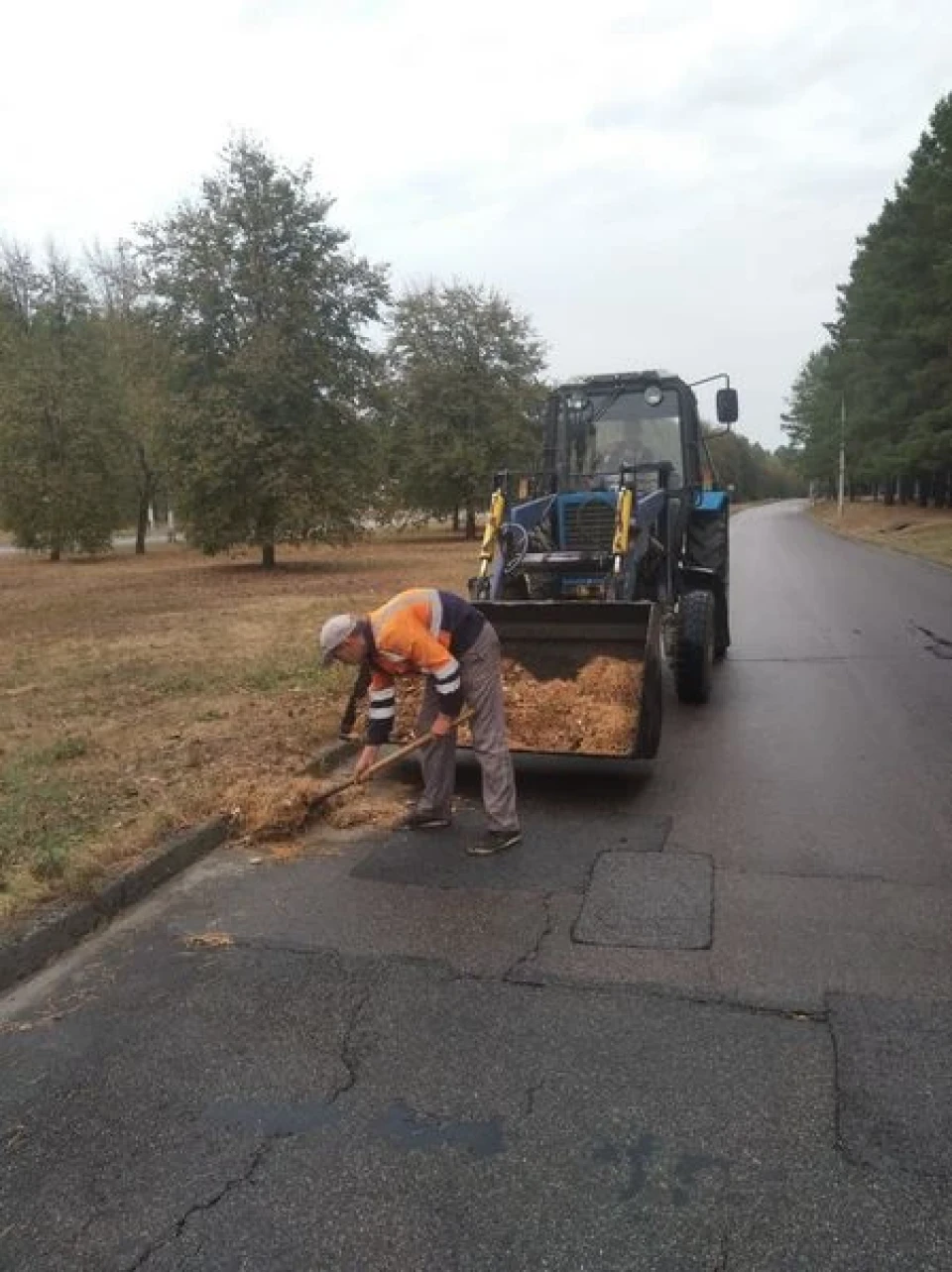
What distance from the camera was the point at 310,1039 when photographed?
3615 millimetres

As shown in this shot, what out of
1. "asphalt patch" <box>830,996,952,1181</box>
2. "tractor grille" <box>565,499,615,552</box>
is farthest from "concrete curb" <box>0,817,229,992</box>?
"tractor grille" <box>565,499,615,552</box>

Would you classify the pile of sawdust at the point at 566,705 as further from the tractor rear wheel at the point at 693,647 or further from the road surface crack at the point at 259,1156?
the road surface crack at the point at 259,1156

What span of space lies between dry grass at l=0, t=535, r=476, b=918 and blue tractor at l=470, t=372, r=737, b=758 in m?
1.95

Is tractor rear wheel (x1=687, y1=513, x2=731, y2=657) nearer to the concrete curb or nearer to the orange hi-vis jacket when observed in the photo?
the orange hi-vis jacket

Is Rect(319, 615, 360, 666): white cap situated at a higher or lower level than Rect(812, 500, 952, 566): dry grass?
higher

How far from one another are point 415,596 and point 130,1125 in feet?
9.50

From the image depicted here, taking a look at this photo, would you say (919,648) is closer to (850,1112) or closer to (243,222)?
(850,1112)

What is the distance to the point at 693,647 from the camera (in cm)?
881

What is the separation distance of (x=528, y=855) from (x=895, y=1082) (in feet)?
8.11

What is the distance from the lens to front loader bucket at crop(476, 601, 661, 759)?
6.53 meters

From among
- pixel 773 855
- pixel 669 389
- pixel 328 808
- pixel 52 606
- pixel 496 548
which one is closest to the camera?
pixel 773 855

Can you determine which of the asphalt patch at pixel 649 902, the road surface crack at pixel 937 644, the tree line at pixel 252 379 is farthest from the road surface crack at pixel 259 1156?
the tree line at pixel 252 379

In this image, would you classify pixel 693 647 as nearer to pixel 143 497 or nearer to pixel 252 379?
pixel 252 379

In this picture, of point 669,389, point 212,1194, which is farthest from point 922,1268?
point 669,389
